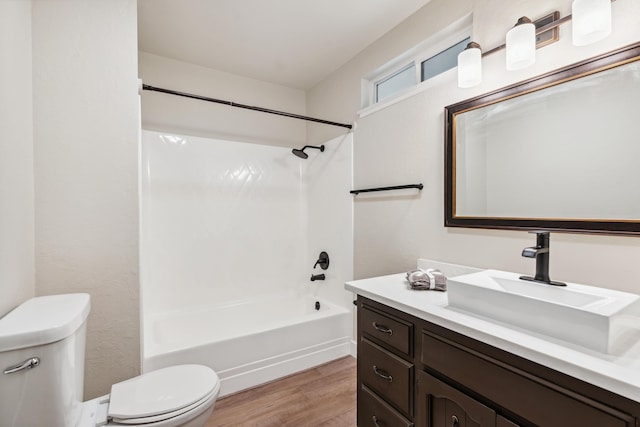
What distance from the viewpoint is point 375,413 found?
134 centimetres

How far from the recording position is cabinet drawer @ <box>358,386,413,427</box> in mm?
1226

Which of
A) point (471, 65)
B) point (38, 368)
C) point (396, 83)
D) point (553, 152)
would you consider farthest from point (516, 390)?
point (396, 83)

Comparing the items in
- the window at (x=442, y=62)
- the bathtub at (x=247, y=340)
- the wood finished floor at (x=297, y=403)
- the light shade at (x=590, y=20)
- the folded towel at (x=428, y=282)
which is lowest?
the wood finished floor at (x=297, y=403)

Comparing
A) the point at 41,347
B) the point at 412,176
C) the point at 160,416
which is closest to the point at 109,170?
the point at 41,347

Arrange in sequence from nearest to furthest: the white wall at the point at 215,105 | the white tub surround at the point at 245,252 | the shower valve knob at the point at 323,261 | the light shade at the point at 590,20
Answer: the light shade at the point at 590,20
the white tub surround at the point at 245,252
the white wall at the point at 215,105
the shower valve knob at the point at 323,261

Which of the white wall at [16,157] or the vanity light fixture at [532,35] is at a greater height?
the vanity light fixture at [532,35]

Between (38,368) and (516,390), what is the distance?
4.89 ft

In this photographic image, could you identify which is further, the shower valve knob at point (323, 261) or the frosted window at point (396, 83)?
the shower valve knob at point (323, 261)

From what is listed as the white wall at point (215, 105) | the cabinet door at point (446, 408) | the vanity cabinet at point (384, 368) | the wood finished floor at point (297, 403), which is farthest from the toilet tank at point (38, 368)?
the white wall at point (215, 105)

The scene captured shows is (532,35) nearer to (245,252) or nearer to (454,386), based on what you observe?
(454,386)

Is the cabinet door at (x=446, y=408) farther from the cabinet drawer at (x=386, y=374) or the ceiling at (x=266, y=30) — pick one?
the ceiling at (x=266, y=30)

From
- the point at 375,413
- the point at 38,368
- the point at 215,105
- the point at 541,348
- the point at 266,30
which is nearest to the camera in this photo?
the point at 541,348

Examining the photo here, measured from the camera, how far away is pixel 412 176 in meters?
1.95

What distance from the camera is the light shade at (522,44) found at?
1225 millimetres
